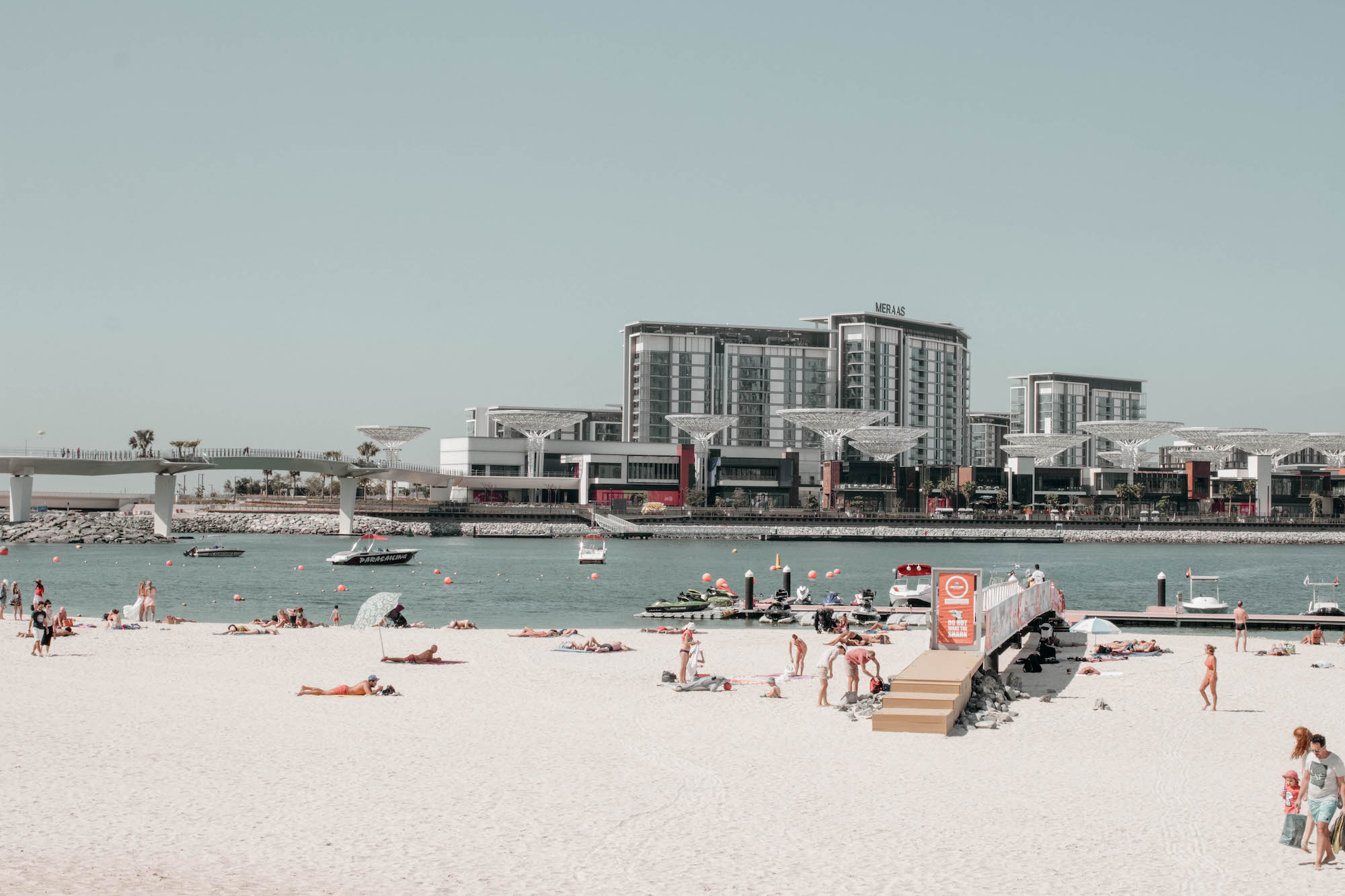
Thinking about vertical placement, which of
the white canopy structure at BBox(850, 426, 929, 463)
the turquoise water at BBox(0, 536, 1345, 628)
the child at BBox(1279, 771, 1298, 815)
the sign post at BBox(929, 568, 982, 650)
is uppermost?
the white canopy structure at BBox(850, 426, 929, 463)

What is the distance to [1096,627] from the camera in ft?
143

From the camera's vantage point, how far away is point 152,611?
47969 mm

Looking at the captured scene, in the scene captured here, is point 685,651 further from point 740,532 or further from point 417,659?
point 740,532

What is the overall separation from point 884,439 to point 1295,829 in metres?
175

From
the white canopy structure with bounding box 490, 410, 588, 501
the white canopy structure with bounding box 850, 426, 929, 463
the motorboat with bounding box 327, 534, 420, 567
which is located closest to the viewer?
the motorboat with bounding box 327, 534, 420, 567

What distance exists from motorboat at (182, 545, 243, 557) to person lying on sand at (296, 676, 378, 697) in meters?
86.7

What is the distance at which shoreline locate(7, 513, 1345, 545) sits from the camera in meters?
168

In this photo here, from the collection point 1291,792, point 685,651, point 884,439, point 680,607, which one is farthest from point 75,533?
point 1291,792

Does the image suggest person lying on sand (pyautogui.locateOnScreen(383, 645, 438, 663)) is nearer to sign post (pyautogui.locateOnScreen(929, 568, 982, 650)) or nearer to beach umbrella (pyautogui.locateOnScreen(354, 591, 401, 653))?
beach umbrella (pyautogui.locateOnScreen(354, 591, 401, 653))

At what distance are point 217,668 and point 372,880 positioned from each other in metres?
21.9

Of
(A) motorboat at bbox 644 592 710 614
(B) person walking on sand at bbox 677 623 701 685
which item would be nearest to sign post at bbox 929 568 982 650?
(B) person walking on sand at bbox 677 623 701 685

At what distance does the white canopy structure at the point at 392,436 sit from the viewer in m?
184

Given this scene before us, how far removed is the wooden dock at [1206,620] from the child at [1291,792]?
38.1m

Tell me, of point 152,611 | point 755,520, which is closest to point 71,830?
point 152,611
